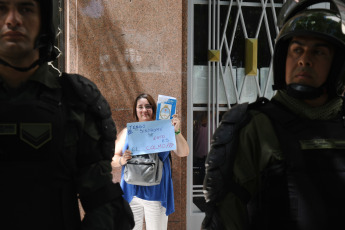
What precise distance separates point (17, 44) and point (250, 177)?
4.18ft

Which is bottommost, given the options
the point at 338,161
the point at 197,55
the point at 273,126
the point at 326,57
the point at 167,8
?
the point at 338,161

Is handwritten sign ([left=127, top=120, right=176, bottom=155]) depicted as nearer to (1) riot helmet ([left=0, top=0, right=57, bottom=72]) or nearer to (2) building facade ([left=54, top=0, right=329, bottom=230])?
(2) building facade ([left=54, top=0, right=329, bottom=230])

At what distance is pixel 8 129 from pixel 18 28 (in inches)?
18.2

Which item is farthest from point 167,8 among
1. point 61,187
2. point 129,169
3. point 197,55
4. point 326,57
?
point 61,187

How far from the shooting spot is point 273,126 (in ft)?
6.87

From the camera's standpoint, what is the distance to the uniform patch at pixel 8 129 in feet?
6.01

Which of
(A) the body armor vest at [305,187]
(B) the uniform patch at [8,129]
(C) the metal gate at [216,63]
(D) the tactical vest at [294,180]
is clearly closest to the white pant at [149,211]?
(C) the metal gate at [216,63]

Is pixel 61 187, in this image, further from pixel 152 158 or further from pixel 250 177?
pixel 152 158

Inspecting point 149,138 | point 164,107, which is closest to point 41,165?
point 149,138

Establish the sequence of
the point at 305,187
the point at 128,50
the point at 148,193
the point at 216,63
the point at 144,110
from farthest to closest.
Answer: the point at 216,63 < the point at 128,50 < the point at 144,110 < the point at 148,193 < the point at 305,187

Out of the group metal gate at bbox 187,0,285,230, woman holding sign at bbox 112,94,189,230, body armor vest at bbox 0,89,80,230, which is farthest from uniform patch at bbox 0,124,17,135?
metal gate at bbox 187,0,285,230

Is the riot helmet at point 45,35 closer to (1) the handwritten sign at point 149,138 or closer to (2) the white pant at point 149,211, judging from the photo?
(1) the handwritten sign at point 149,138

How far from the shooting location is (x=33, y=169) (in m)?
1.83

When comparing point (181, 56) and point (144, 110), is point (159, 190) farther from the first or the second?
point (181, 56)
